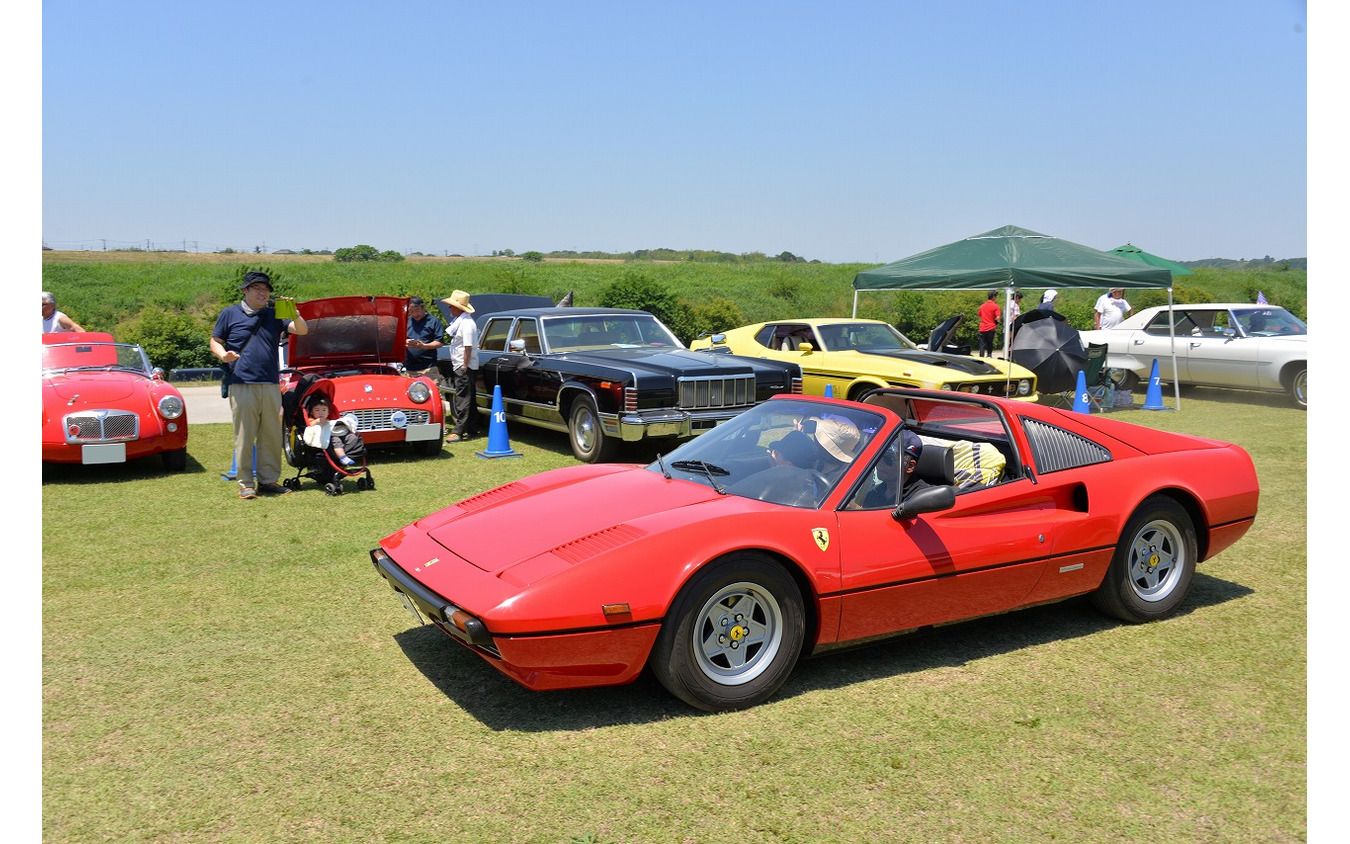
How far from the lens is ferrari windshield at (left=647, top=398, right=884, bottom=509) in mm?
4418

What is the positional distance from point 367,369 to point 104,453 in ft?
8.55

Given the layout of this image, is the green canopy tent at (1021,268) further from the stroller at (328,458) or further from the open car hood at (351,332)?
the stroller at (328,458)

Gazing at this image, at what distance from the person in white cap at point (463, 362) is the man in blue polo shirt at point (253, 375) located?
3275 mm

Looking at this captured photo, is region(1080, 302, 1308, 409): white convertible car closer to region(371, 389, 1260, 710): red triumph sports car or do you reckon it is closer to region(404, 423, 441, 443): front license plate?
region(404, 423, 441, 443): front license plate

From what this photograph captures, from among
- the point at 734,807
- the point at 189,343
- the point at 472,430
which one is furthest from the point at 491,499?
the point at 189,343

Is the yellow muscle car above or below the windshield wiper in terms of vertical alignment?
above

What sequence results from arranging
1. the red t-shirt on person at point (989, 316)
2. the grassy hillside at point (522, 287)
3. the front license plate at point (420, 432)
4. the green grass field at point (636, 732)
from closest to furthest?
1. the green grass field at point (636, 732)
2. the front license plate at point (420, 432)
3. the red t-shirt on person at point (989, 316)
4. the grassy hillside at point (522, 287)

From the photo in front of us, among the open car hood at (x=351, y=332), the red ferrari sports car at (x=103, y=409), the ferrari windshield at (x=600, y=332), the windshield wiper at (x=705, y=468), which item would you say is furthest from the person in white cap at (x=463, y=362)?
the windshield wiper at (x=705, y=468)

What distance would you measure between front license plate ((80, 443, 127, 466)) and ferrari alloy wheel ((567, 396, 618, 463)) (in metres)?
4.14

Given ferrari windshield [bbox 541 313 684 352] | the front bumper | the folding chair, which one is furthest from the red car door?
the folding chair

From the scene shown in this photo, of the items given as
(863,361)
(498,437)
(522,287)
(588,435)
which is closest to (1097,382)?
(863,361)

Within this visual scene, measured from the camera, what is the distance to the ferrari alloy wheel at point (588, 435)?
384 inches

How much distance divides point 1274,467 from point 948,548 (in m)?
6.88

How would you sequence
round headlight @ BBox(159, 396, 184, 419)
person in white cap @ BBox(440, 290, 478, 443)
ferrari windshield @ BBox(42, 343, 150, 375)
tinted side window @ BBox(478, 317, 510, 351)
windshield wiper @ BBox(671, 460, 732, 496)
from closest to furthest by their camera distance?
windshield wiper @ BBox(671, 460, 732, 496) < round headlight @ BBox(159, 396, 184, 419) < ferrari windshield @ BBox(42, 343, 150, 375) < person in white cap @ BBox(440, 290, 478, 443) < tinted side window @ BBox(478, 317, 510, 351)
